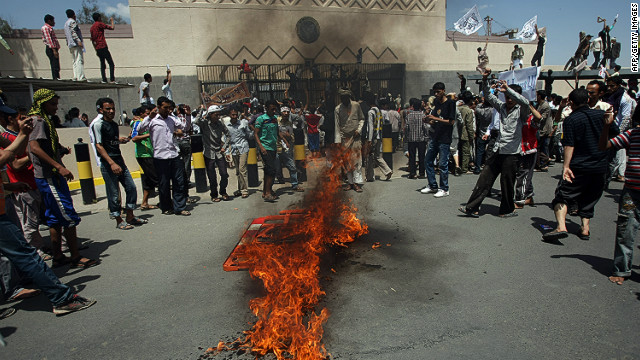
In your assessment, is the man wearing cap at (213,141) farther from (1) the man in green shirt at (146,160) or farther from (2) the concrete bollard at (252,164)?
(2) the concrete bollard at (252,164)

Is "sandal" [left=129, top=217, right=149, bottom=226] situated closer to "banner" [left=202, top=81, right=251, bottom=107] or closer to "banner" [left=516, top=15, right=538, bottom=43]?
"banner" [left=202, top=81, right=251, bottom=107]

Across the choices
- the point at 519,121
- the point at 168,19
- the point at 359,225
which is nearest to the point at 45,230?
the point at 359,225

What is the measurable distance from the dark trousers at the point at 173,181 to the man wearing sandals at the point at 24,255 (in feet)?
9.86

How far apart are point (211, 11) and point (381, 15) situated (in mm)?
3814

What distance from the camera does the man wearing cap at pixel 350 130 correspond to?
23.8 feet

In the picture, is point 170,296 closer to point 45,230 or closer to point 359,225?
point 359,225

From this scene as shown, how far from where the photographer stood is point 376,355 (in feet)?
8.17

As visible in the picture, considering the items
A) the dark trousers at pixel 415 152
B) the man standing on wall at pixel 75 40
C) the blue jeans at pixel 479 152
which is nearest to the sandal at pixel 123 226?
the dark trousers at pixel 415 152

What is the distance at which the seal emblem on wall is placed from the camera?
17.9 feet

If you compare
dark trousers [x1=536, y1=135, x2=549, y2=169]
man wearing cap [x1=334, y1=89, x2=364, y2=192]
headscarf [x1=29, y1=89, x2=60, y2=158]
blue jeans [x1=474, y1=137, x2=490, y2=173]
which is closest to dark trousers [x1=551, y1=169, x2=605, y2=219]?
man wearing cap [x1=334, y1=89, x2=364, y2=192]

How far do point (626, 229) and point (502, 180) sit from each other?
208 cm

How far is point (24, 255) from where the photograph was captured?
307 cm

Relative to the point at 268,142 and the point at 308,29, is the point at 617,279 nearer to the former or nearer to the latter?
the point at 308,29

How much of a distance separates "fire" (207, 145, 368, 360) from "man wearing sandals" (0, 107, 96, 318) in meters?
1.72
